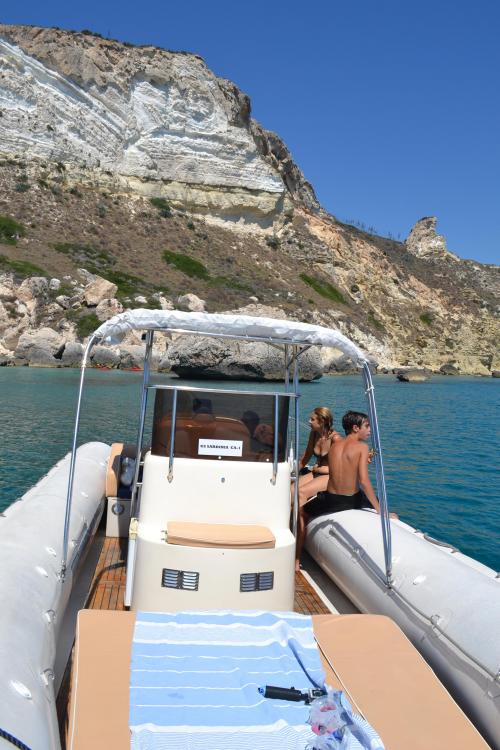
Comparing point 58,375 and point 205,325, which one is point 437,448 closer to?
point 205,325

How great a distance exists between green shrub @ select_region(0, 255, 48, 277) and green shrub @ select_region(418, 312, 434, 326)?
40433mm

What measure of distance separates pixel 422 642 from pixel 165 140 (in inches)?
2468

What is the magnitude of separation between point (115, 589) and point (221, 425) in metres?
1.77

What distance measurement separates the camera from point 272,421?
4992 mm

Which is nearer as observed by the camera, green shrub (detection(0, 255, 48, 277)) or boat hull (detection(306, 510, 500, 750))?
boat hull (detection(306, 510, 500, 750))

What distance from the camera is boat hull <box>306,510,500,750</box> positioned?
3.36 metres

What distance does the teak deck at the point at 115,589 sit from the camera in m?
5.11

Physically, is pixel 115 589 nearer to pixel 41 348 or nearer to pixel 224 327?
pixel 224 327

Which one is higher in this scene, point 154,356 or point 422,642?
point 154,356

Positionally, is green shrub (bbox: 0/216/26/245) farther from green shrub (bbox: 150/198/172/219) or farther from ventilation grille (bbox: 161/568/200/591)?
ventilation grille (bbox: 161/568/200/591)

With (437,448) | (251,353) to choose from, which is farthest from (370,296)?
(437,448)

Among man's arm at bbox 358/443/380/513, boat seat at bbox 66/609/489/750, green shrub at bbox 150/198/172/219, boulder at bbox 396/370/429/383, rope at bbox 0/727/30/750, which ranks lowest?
boat seat at bbox 66/609/489/750

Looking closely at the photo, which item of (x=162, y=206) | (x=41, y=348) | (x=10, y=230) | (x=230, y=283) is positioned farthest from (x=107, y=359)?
(x=162, y=206)

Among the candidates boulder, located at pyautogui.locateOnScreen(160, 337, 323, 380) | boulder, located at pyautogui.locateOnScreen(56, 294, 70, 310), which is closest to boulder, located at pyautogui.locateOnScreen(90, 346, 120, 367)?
boulder, located at pyautogui.locateOnScreen(160, 337, 323, 380)
